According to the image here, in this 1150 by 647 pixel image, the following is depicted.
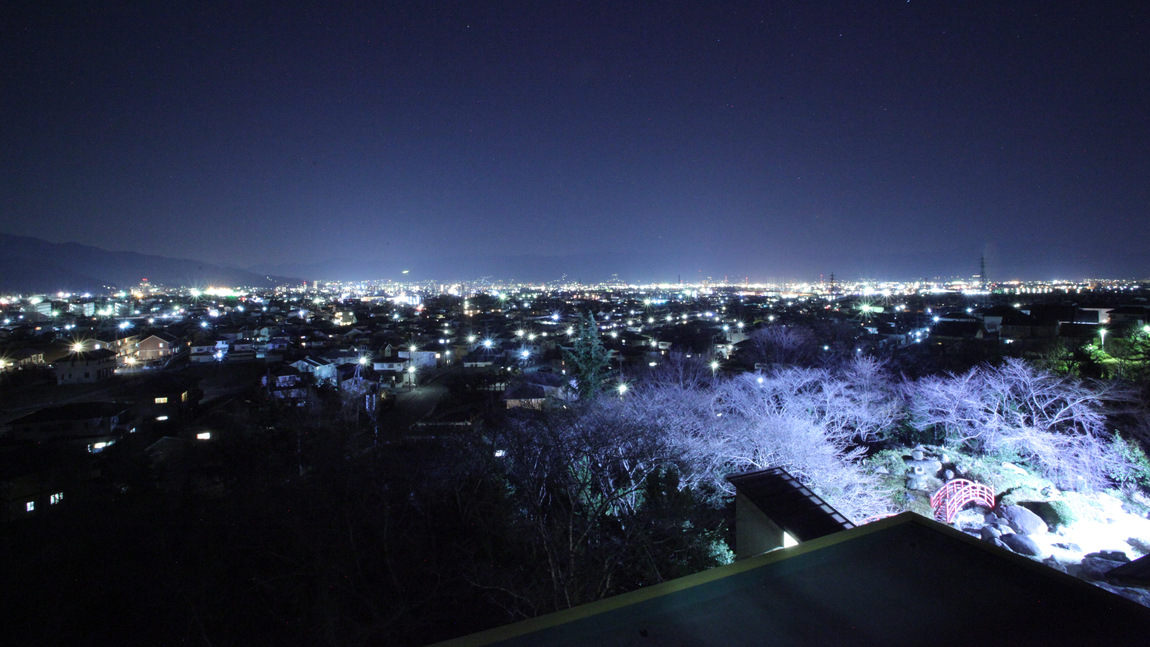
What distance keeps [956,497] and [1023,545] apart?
109cm

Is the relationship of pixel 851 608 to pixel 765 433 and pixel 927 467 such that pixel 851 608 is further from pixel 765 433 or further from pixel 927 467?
pixel 927 467

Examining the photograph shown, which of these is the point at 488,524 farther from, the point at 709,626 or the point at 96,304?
the point at 96,304

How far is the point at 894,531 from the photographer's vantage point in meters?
2.05

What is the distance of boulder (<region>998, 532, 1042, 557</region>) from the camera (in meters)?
6.90

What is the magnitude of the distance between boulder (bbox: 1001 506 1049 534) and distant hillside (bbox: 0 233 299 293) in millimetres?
126751

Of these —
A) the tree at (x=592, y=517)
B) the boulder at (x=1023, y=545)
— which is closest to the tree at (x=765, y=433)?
the tree at (x=592, y=517)

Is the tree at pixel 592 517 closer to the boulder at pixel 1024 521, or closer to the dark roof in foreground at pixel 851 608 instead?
the dark roof in foreground at pixel 851 608

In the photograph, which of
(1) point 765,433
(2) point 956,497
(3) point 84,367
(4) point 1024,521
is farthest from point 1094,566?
(3) point 84,367

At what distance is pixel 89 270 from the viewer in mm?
132500

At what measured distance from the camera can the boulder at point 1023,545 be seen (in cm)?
690

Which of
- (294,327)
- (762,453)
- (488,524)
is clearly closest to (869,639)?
(488,524)

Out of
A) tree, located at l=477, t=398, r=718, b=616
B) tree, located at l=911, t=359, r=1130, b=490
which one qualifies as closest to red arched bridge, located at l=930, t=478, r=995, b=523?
tree, located at l=911, t=359, r=1130, b=490

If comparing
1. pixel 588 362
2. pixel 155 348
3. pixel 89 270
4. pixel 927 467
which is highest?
pixel 89 270

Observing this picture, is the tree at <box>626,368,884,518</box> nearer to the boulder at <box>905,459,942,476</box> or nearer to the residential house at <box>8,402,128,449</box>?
the boulder at <box>905,459,942,476</box>
